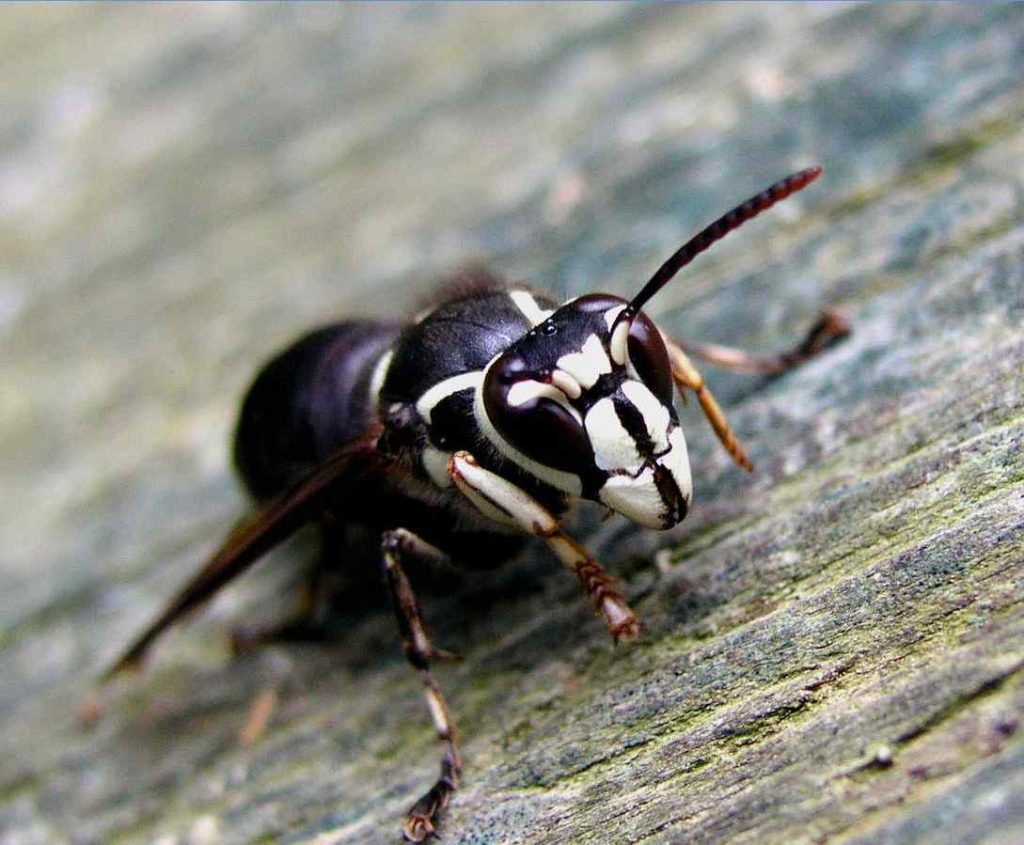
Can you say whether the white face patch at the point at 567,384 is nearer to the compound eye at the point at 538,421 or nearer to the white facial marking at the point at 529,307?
the compound eye at the point at 538,421

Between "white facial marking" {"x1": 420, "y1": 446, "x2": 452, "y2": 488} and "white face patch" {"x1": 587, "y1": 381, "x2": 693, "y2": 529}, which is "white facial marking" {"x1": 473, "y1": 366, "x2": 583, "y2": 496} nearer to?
"white face patch" {"x1": 587, "y1": 381, "x2": 693, "y2": 529}

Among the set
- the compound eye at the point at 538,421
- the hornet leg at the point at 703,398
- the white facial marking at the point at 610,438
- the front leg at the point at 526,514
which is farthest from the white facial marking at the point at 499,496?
the hornet leg at the point at 703,398

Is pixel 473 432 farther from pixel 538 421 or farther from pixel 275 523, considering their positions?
pixel 275 523

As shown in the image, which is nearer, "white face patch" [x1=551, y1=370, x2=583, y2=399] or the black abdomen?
"white face patch" [x1=551, y1=370, x2=583, y2=399]

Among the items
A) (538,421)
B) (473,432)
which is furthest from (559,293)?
(538,421)

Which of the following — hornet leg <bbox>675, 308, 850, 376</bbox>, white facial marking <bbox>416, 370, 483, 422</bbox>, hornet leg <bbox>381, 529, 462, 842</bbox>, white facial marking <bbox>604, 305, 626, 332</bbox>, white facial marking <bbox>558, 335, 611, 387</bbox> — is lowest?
hornet leg <bbox>381, 529, 462, 842</bbox>

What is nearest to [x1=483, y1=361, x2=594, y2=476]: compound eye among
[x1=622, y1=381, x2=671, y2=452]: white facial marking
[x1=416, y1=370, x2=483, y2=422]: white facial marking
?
[x1=622, y1=381, x2=671, y2=452]: white facial marking
